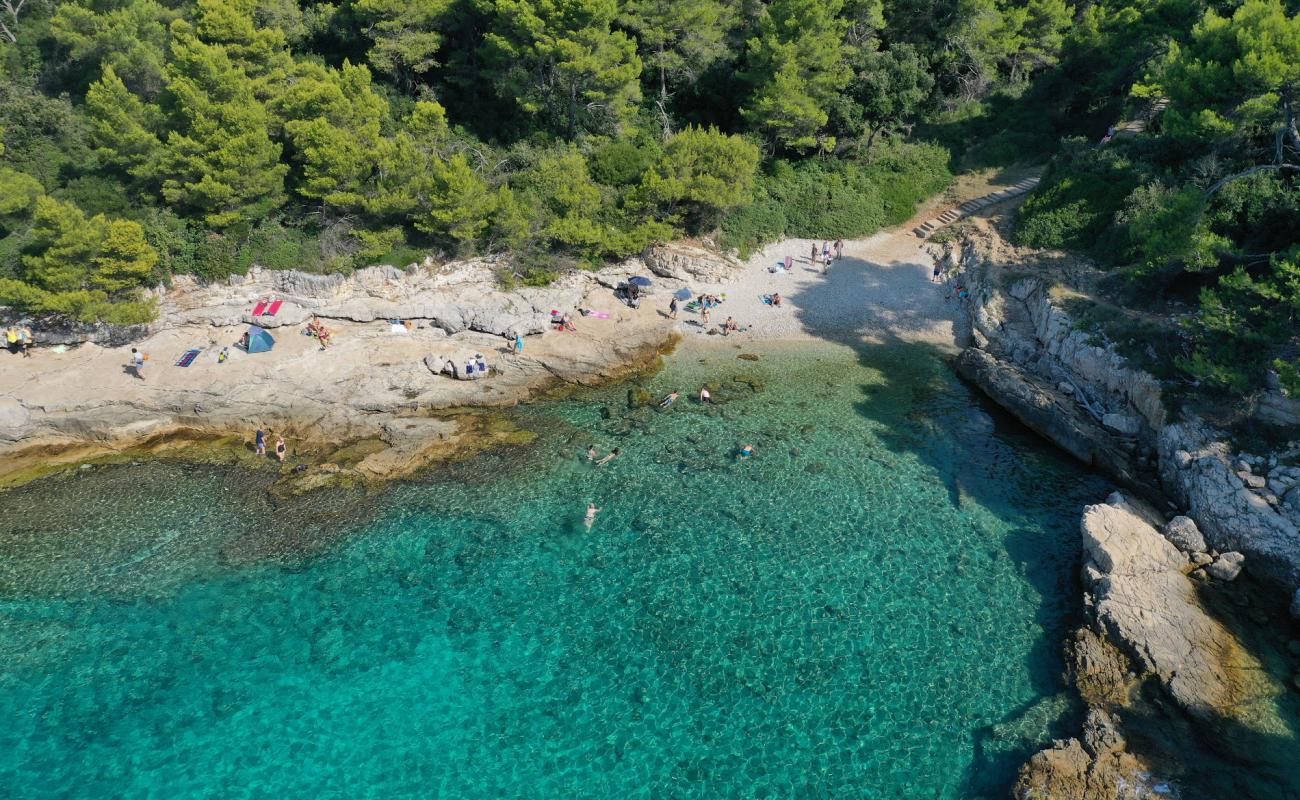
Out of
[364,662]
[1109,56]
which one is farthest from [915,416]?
[1109,56]

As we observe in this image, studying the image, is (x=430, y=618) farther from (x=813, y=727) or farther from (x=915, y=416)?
(x=915, y=416)

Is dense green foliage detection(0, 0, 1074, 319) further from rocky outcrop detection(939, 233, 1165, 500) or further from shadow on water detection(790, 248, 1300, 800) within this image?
shadow on water detection(790, 248, 1300, 800)

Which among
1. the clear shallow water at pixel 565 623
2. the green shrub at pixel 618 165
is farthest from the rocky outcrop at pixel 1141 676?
the green shrub at pixel 618 165

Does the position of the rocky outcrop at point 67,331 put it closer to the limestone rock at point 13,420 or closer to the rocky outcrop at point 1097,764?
the limestone rock at point 13,420

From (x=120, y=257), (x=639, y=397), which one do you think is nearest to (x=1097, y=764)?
(x=639, y=397)

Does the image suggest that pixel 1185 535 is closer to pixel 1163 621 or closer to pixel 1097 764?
pixel 1163 621

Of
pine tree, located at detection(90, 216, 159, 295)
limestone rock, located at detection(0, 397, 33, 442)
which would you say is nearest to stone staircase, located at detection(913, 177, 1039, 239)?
pine tree, located at detection(90, 216, 159, 295)
